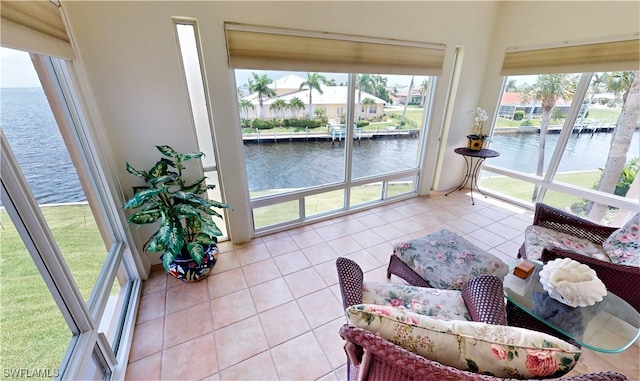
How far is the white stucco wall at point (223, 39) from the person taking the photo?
5.76ft

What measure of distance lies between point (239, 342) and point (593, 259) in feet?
7.50

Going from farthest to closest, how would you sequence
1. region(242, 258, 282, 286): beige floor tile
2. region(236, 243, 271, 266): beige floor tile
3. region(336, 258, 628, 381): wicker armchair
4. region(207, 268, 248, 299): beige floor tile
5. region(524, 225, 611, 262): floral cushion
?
region(236, 243, 271, 266): beige floor tile < region(242, 258, 282, 286): beige floor tile < region(207, 268, 248, 299): beige floor tile < region(524, 225, 611, 262): floral cushion < region(336, 258, 628, 381): wicker armchair

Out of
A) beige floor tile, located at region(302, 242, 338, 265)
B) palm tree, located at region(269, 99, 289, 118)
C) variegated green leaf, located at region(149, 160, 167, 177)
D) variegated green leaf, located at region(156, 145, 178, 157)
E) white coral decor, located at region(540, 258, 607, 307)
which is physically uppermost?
palm tree, located at region(269, 99, 289, 118)

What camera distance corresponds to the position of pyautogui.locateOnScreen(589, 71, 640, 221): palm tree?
2.61 meters

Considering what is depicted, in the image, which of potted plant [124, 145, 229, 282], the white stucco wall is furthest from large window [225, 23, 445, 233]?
potted plant [124, 145, 229, 282]

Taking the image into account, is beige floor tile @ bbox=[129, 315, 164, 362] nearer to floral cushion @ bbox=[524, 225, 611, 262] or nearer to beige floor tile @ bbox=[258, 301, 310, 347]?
beige floor tile @ bbox=[258, 301, 310, 347]

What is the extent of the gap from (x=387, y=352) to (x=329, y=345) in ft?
3.53

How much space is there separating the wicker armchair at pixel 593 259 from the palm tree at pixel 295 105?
2.38 meters

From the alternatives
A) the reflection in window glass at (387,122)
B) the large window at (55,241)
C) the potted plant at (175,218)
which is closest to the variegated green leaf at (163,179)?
the potted plant at (175,218)

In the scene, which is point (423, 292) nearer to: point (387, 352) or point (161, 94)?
point (387, 352)

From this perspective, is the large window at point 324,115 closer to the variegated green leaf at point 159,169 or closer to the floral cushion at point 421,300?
the variegated green leaf at point 159,169

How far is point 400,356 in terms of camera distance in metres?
0.74

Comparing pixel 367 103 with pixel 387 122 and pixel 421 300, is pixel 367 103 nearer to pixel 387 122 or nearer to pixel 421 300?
pixel 387 122

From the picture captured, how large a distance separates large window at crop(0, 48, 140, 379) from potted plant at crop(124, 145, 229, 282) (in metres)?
0.27
